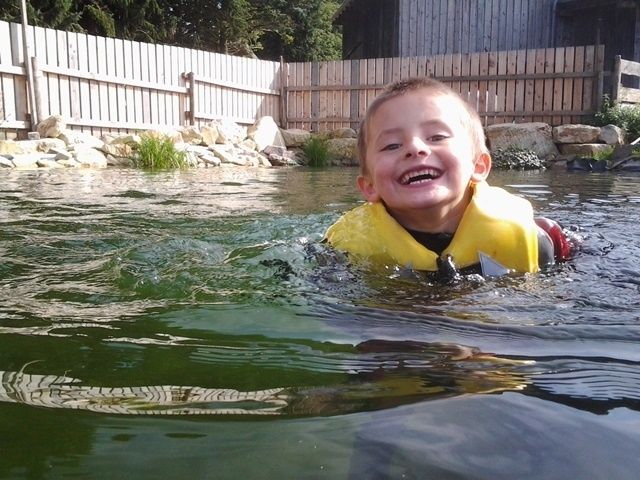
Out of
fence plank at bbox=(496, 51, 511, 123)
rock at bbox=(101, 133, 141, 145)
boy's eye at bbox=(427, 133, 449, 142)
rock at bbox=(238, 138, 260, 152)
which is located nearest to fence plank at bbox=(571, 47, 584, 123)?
fence plank at bbox=(496, 51, 511, 123)

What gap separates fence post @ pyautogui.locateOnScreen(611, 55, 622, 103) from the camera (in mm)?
13664

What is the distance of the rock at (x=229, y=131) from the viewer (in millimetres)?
13500

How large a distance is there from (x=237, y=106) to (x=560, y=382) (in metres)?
14.7

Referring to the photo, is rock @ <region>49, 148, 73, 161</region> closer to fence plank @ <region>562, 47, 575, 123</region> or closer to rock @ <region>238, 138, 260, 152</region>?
rock @ <region>238, 138, 260, 152</region>

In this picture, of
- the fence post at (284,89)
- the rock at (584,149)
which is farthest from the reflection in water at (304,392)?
the fence post at (284,89)

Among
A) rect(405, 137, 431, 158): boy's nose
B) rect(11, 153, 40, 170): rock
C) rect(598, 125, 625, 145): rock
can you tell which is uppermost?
rect(598, 125, 625, 145): rock

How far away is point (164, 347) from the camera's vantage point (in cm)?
171

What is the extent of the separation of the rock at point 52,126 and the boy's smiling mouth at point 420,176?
946cm

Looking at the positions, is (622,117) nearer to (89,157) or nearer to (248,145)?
(248,145)

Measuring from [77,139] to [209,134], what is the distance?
286 cm

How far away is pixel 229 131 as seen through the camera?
45.7 ft

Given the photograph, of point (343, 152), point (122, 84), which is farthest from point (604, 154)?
point (122, 84)

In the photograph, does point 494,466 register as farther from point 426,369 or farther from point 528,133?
point 528,133

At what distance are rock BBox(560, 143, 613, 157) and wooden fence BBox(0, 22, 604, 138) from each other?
147 cm
